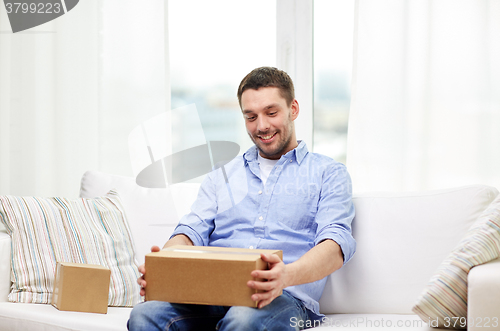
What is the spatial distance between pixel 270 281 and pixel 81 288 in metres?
0.68

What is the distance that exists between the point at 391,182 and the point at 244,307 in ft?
3.90

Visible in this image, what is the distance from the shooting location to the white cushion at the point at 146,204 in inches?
73.7

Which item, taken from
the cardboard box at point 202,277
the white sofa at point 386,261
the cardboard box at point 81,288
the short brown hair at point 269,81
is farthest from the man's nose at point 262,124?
the cardboard box at point 81,288

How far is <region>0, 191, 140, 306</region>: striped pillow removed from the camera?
1.60 m

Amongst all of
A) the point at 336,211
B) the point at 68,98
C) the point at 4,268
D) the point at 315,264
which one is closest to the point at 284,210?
the point at 336,211

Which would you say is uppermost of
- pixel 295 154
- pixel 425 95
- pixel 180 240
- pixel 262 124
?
pixel 425 95

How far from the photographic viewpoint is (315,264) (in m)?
1.32

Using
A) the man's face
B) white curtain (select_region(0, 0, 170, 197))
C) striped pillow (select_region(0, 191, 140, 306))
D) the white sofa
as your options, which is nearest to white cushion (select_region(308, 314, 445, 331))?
the white sofa

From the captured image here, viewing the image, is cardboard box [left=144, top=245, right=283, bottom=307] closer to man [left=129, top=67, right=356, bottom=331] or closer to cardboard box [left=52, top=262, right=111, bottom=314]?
man [left=129, top=67, right=356, bottom=331]

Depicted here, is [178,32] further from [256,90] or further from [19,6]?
[256,90]

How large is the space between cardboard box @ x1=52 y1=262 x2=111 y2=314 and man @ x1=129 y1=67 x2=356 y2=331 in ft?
0.88

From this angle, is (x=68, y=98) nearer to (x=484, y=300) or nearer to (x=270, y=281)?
(x=270, y=281)

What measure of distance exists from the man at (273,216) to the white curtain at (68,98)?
43.1 inches

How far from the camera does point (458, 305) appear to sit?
1.10 m
